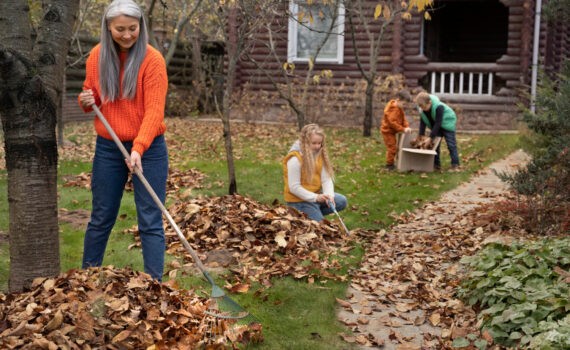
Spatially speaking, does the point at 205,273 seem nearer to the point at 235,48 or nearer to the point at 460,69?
the point at 235,48

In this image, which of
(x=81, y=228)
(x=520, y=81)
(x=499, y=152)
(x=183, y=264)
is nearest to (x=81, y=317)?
(x=183, y=264)

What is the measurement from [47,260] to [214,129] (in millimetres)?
12652

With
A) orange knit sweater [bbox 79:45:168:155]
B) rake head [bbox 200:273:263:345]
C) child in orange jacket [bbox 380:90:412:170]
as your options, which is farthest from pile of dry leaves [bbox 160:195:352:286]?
child in orange jacket [bbox 380:90:412:170]

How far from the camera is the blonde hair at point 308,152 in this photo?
22.3ft

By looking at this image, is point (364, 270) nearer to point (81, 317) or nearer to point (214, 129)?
point (81, 317)

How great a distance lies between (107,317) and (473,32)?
21.4 m

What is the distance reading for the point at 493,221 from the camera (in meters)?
7.34

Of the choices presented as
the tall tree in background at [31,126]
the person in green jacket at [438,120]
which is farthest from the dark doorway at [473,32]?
the tall tree in background at [31,126]

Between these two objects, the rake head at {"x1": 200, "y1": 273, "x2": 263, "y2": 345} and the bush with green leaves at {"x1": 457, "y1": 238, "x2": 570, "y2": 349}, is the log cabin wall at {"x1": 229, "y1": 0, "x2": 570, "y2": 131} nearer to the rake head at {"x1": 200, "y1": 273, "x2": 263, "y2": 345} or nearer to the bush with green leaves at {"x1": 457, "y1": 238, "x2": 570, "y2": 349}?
the bush with green leaves at {"x1": 457, "y1": 238, "x2": 570, "y2": 349}

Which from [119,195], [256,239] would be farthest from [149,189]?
[256,239]

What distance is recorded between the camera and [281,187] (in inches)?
377

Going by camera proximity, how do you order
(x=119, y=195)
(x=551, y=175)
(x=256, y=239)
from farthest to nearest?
(x=551, y=175), (x=256, y=239), (x=119, y=195)

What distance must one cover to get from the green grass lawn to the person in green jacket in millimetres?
379

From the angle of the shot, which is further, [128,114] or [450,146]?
[450,146]
